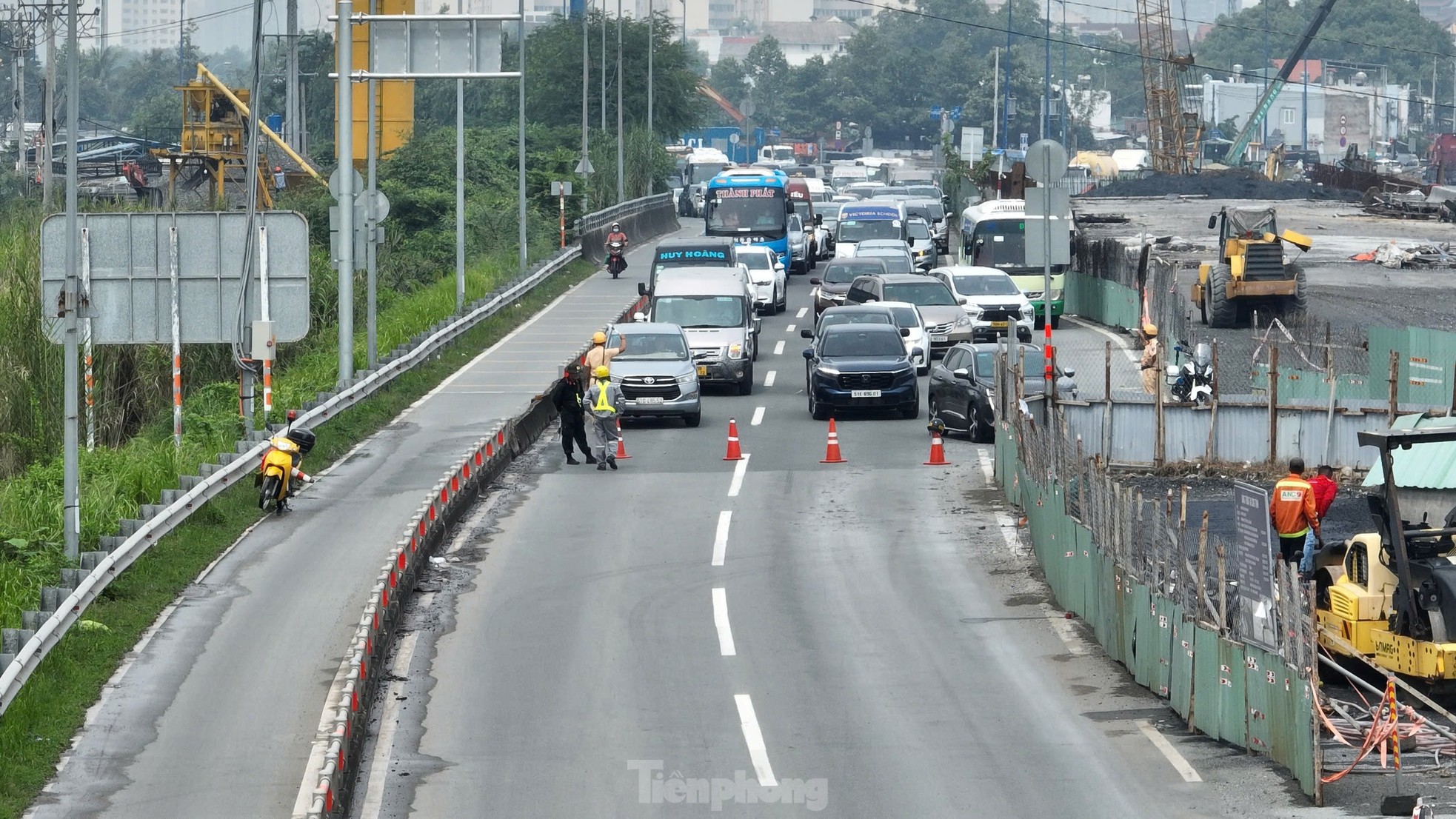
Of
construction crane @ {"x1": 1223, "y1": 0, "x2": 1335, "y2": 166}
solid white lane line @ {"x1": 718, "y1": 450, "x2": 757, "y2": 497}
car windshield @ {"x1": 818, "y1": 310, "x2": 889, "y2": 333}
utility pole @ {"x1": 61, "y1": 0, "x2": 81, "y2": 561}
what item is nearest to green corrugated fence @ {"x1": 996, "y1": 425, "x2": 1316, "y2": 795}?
solid white lane line @ {"x1": 718, "y1": 450, "x2": 757, "y2": 497}

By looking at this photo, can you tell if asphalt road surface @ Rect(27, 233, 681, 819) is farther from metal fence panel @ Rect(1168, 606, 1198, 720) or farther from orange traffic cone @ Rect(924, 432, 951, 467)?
orange traffic cone @ Rect(924, 432, 951, 467)

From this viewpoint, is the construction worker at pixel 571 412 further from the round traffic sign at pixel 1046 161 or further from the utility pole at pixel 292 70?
the utility pole at pixel 292 70

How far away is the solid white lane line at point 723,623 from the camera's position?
682 inches

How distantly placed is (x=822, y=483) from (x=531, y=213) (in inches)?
1505

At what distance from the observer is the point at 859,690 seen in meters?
15.9

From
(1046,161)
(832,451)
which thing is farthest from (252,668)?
(832,451)

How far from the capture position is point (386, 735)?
1455 cm

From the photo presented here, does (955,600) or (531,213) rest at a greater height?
(531,213)

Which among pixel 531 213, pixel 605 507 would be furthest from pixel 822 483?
pixel 531 213

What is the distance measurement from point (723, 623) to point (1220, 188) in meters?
79.1

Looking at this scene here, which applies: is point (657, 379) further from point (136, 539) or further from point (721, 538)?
point (136, 539)

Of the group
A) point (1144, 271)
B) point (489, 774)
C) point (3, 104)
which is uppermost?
point (3, 104)

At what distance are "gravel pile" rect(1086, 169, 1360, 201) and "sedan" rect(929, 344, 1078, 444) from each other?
61.7 m

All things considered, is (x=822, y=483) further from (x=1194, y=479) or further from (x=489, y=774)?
(x=489, y=774)
